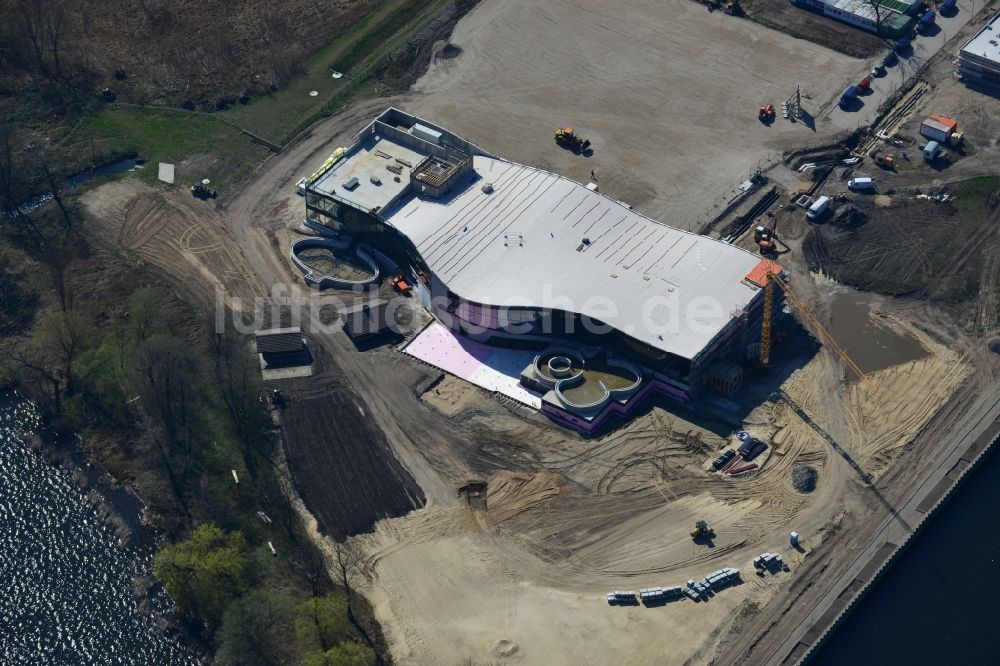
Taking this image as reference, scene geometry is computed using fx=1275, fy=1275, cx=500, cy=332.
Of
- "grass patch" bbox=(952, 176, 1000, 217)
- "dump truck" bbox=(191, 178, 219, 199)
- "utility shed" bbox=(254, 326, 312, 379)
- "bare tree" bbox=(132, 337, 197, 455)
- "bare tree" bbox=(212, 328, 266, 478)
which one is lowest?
"bare tree" bbox=(132, 337, 197, 455)

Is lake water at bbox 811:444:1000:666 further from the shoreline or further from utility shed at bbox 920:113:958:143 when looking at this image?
the shoreline

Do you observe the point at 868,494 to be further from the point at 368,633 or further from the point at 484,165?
the point at 484,165

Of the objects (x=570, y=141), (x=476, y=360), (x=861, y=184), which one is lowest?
(x=476, y=360)

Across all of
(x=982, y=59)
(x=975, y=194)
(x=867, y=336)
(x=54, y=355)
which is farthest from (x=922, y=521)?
(x=54, y=355)

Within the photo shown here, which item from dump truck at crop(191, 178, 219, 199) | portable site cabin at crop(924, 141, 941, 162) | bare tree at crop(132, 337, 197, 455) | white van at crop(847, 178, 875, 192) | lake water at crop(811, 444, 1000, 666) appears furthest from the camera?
dump truck at crop(191, 178, 219, 199)

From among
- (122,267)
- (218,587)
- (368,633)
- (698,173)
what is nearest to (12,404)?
(122,267)

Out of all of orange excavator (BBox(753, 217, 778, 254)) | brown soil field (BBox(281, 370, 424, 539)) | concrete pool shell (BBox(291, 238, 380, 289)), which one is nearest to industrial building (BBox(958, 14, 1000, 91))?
orange excavator (BBox(753, 217, 778, 254))

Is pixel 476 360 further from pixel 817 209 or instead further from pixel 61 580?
pixel 61 580
